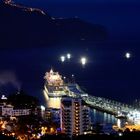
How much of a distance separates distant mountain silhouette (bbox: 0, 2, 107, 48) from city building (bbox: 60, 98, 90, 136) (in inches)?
899

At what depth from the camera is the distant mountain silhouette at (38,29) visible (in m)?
35.4

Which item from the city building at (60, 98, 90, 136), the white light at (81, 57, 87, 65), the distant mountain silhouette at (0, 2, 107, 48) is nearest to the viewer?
the city building at (60, 98, 90, 136)

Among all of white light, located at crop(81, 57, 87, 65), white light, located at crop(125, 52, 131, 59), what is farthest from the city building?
white light, located at crop(125, 52, 131, 59)

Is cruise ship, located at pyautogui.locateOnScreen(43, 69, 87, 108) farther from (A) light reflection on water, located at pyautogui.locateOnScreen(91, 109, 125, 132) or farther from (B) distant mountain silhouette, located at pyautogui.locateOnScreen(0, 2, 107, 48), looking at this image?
(B) distant mountain silhouette, located at pyautogui.locateOnScreen(0, 2, 107, 48)

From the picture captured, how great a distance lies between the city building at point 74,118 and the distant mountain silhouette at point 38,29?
2284cm

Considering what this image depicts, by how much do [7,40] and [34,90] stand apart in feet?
55.8

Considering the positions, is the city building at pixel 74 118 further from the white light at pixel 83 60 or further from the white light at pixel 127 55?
the white light at pixel 127 55

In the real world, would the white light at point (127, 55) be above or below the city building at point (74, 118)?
above

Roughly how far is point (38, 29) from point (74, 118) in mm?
26393

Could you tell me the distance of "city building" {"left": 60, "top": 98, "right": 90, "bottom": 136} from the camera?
1098 centimetres

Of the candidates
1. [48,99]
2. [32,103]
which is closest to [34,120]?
[32,103]

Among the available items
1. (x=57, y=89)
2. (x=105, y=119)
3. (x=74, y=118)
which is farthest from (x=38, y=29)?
(x=74, y=118)

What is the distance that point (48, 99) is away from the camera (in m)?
16.2

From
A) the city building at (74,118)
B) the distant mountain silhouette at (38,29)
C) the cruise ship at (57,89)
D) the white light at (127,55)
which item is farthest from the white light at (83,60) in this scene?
the city building at (74,118)
